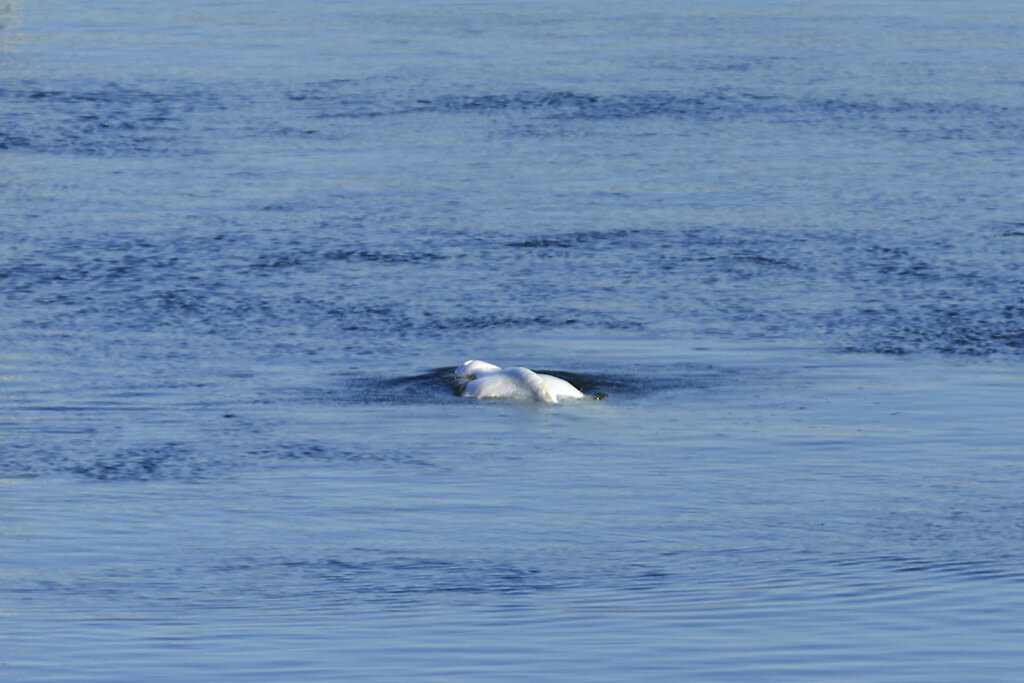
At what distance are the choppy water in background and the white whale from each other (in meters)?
0.19

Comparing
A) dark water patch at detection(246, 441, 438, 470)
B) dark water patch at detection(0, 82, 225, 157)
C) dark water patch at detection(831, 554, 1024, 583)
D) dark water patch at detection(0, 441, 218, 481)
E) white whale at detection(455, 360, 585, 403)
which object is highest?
dark water patch at detection(0, 82, 225, 157)

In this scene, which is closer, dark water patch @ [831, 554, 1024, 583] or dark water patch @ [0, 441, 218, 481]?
dark water patch @ [831, 554, 1024, 583]

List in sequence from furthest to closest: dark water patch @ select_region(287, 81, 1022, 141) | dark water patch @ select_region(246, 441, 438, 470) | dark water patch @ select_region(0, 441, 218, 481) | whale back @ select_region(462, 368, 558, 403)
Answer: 1. dark water patch @ select_region(287, 81, 1022, 141)
2. whale back @ select_region(462, 368, 558, 403)
3. dark water patch @ select_region(246, 441, 438, 470)
4. dark water patch @ select_region(0, 441, 218, 481)

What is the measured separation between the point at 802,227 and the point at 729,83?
7.87m

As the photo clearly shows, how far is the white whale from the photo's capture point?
1670cm

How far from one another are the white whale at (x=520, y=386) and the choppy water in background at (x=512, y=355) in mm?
187

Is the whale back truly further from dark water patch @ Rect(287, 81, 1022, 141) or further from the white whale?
dark water patch @ Rect(287, 81, 1022, 141)

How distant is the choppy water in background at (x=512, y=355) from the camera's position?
A: 11.9 meters

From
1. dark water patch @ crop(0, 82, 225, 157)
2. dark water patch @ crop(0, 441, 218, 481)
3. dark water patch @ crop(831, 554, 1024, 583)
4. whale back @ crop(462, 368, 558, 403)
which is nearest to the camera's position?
dark water patch @ crop(831, 554, 1024, 583)

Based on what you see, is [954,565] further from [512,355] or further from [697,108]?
[697,108]

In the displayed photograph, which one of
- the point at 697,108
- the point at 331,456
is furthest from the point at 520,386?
the point at 697,108

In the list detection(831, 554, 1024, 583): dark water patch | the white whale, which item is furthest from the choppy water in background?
the white whale

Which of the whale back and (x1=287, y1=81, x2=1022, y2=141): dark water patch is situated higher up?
(x1=287, y1=81, x2=1022, y2=141): dark water patch

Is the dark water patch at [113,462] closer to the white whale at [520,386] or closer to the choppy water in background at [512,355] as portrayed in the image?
the choppy water in background at [512,355]
